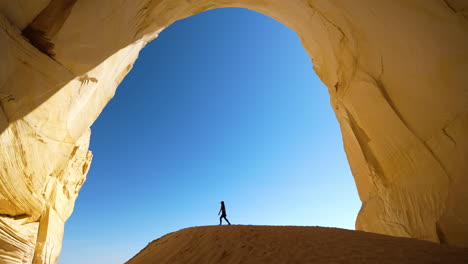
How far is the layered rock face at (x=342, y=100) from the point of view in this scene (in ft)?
14.9

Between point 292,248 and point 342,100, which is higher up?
point 342,100

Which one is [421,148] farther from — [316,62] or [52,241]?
[52,241]

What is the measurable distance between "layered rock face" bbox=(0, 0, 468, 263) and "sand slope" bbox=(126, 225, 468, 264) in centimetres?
169

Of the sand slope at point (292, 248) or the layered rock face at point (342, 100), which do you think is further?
the layered rock face at point (342, 100)

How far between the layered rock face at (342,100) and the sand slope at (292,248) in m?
1.69

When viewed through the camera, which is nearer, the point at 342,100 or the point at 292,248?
the point at 292,248

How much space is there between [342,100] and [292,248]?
6.06m

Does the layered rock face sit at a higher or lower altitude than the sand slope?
higher

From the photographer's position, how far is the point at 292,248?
436 cm

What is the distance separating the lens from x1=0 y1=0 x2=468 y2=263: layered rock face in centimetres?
454

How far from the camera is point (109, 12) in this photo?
659 cm

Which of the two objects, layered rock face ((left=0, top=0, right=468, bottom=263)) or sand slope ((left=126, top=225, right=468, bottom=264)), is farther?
layered rock face ((left=0, top=0, right=468, bottom=263))

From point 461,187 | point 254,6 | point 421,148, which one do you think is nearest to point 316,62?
point 254,6

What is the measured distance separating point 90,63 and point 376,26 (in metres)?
8.32
